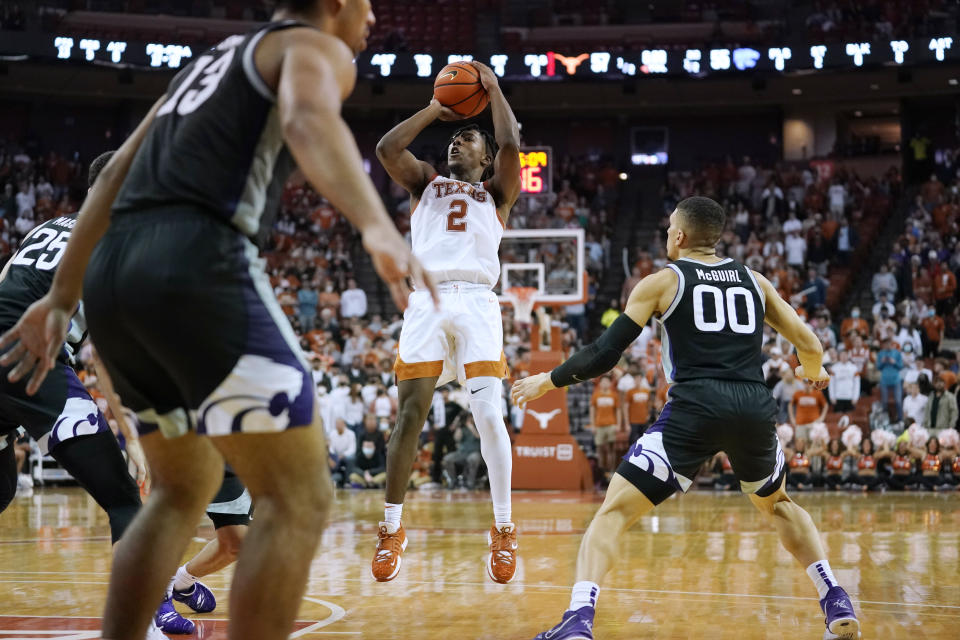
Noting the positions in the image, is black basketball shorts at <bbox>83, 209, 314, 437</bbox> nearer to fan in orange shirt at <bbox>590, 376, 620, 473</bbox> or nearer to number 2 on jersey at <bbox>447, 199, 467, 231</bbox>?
number 2 on jersey at <bbox>447, 199, 467, 231</bbox>

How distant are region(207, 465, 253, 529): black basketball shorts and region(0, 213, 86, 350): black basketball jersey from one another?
96 cm

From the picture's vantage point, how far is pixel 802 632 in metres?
4.88

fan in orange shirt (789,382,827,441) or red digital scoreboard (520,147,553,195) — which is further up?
red digital scoreboard (520,147,553,195)

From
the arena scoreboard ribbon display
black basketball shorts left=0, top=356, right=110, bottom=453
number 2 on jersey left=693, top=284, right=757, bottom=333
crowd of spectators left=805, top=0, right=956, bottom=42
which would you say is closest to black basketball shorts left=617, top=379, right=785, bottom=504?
number 2 on jersey left=693, top=284, right=757, bottom=333

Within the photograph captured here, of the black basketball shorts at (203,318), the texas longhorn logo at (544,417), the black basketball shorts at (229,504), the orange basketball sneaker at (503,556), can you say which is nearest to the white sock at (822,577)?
the orange basketball sneaker at (503,556)

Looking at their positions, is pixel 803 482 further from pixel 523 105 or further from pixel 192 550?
pixel 523 105

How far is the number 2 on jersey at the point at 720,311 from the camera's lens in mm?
4934

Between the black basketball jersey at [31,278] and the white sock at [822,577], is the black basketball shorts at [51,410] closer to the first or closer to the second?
the black basketball jersey at [31,278]

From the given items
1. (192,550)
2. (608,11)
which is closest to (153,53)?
(608,11)

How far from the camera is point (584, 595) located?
4473 mm

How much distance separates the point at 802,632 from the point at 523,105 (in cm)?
2526

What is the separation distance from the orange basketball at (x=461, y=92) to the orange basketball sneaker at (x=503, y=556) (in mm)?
2239

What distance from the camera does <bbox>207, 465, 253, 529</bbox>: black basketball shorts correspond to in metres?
5.09

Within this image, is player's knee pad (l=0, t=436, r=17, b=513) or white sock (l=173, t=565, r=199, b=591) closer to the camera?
player's knee pad (l=0, t=436, r=17, b=513)
